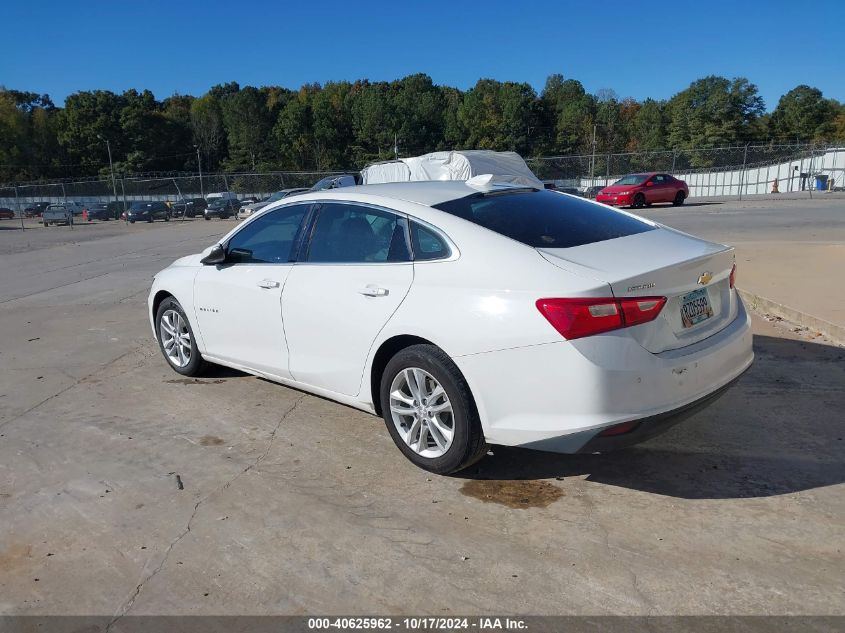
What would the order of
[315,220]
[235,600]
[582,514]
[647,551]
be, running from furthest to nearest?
[315,220]
[582,514]
[647,551]
[235,600]

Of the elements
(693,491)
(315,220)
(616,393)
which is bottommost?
(693,491)

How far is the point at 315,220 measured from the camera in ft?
14.9

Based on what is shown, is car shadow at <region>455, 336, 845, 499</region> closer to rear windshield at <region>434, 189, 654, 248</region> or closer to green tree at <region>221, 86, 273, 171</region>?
rear windshield at <region>434, 189, 654, 248</region>

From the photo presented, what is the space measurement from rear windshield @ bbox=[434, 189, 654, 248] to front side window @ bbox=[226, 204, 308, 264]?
127 cm

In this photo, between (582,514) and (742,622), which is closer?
(742,622)

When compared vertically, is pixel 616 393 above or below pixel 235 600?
above

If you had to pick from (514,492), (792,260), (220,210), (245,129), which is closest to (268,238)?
(514,492)

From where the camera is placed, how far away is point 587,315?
3076 mm

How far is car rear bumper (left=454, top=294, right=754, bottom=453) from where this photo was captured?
10.1ft

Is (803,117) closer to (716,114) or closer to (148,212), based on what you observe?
(716,114)

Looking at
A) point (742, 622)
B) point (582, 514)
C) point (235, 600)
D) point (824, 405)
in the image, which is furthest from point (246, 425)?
point (824, 405)

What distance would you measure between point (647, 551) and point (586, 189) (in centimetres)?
3996

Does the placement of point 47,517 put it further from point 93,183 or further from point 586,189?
point 93,183

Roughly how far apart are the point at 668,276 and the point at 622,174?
41.1 metres
